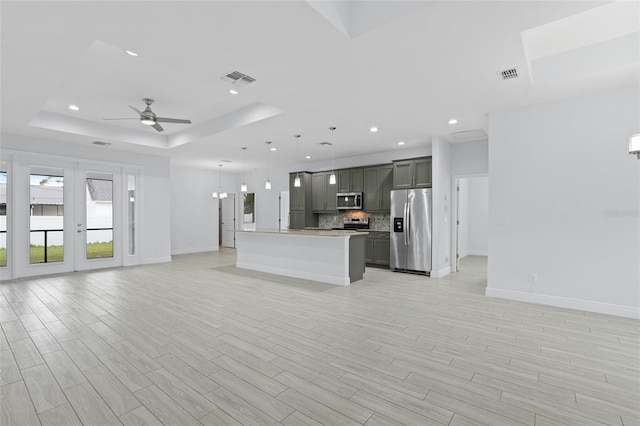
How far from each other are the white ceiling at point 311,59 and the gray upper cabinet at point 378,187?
1860 mm

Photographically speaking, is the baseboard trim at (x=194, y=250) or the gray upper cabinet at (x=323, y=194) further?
the baseboard trim at (x=194, y=250)

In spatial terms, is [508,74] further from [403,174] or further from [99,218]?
[99,218]

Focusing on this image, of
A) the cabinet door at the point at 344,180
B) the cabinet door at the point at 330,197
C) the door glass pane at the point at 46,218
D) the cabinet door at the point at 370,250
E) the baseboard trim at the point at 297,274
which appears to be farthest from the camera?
the cabinet door at the point at 330,197

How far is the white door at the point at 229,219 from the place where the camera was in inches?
470

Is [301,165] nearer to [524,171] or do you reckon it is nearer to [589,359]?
[524,171]

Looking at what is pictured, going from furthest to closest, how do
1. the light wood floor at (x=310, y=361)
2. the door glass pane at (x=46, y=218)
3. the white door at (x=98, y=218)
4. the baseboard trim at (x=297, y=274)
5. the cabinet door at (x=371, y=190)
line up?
the cabinet door at (x=371, y=190) < the white door at (x=98, y=218) < the door glass pane at (x=46, y=218) < the baseboard trim at (x=297, y=274) < the light wood floor at (x=310, y=361)

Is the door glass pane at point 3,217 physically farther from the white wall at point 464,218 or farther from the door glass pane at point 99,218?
the white wall at point 464,218

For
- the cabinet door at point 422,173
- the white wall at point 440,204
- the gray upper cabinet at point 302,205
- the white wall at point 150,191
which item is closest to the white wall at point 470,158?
the white wall at point 440,204

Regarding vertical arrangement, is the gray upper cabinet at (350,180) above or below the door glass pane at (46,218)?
above

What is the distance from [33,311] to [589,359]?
639cm

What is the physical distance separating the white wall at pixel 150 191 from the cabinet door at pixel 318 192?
13.4 feet

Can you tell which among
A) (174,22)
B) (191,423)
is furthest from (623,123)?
(191,423)

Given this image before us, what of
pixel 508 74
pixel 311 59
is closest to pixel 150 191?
pixel 311 59

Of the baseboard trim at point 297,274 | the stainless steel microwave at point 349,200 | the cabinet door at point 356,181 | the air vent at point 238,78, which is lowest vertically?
the baseboard trim at point 297,274
